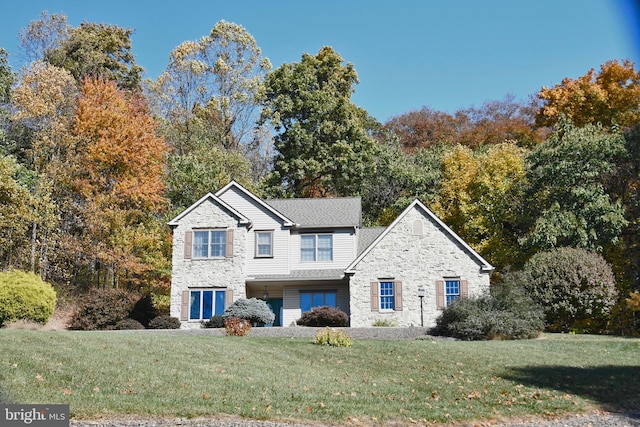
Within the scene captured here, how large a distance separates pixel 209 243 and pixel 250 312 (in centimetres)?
450

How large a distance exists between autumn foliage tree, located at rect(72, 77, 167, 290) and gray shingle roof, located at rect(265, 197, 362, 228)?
660 centimetres

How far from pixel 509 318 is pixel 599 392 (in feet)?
32.8

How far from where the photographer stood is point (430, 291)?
29391mm

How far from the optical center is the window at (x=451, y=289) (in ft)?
96.2

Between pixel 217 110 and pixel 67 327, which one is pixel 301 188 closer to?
pixel 217 110

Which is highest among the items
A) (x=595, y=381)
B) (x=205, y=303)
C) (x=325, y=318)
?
(x=205, y=303)

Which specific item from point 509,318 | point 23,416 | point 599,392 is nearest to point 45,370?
point 23,416

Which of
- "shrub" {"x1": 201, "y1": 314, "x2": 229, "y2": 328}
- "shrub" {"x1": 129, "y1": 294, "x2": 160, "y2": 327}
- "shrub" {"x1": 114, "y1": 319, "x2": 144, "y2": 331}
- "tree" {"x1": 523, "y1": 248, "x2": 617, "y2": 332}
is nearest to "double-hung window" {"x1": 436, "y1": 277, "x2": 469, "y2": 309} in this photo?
"tree" {"x1": 523, "y1": 248, "x2": 617, "y2": 332}

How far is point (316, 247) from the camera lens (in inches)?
1267

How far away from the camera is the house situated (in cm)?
2942

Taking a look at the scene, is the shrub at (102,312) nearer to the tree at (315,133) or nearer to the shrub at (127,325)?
the shrub at (127,325)

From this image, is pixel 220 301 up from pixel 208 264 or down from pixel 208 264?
down

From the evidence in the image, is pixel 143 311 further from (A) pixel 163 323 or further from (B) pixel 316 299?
(B) pixel 316 299

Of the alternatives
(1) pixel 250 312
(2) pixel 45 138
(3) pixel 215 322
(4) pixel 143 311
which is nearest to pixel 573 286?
(1) pixel 250 312
